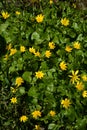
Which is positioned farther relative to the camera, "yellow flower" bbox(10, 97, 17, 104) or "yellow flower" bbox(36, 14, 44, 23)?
"yellow flower" bbox(36, 14, 44, 23)

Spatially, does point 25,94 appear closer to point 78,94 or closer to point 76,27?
point 78,94

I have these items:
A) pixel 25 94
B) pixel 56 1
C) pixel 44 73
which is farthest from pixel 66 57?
pixel 56 1

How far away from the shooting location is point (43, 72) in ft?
12.2

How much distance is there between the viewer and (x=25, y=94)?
3803 mm

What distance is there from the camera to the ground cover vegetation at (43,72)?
3617 millimetres

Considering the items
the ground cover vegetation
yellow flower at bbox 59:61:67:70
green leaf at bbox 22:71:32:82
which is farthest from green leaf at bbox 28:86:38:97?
yellow flower at bbox 59:61:67:70

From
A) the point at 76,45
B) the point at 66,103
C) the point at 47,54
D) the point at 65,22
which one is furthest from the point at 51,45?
the point at 66,103

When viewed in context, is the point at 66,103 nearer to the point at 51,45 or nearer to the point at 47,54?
the point at 47,54

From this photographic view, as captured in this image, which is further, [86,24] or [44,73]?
[86,24]

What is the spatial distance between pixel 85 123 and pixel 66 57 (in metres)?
0.71

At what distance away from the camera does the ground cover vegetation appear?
142 inches

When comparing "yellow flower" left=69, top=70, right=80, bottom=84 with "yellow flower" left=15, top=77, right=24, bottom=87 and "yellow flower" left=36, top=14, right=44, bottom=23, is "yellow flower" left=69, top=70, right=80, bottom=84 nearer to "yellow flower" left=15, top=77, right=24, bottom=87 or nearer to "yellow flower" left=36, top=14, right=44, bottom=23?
"yellow flower" left=15, top=77, right=24, bottom=87

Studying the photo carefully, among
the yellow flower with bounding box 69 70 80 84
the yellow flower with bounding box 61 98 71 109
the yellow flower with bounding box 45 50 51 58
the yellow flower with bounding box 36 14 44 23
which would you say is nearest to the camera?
the yellow flower with bounding box 61 98 71 109

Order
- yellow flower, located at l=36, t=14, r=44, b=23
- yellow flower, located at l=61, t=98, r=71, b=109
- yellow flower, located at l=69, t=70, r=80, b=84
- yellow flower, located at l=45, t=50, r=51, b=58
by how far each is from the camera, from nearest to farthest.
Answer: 1. yellow flower, located at l=61, t=98, r=71, b=109
2. yellow flower, located at l=69, t=70, r=80, b=84
3. yellow flower, located at l=45, t=50, r=51, b=58
4. yellow flower, located at l=36, t=14, r=44, b=23
